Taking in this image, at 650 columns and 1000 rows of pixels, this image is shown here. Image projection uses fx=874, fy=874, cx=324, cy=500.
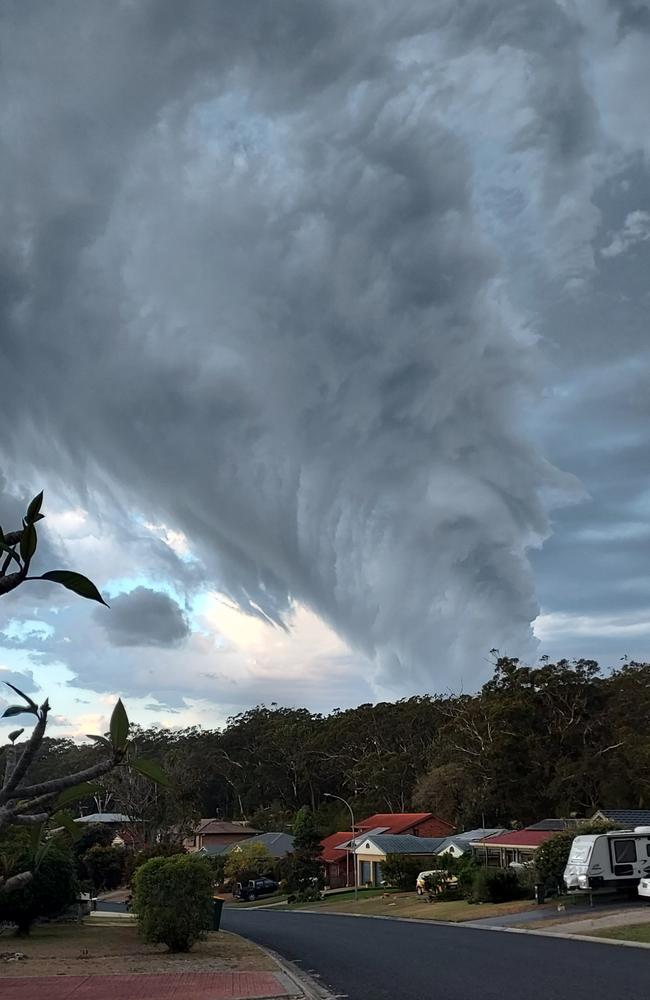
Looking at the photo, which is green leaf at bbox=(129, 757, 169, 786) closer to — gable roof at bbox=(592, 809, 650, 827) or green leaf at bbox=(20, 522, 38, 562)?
green leaf at bbox=(20, 522, 38, 562)

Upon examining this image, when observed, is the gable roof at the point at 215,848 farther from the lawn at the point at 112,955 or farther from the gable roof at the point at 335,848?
the lawn at the point at 112,955

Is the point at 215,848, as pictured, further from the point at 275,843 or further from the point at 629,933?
the point at 629,933

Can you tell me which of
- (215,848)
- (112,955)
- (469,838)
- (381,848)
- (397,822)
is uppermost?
(397,822)

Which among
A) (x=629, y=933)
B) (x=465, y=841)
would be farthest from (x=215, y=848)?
(x=629, y=933)

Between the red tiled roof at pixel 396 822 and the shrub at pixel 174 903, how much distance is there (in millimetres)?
43953

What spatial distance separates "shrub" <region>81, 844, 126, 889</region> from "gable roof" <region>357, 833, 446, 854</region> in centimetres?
2165

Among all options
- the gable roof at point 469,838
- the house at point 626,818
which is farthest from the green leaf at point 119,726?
the gable roof at point 469,838

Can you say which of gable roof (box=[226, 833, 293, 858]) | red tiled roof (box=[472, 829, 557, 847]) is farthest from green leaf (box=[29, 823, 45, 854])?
gable roof (box=[226, 833, 293, 858])

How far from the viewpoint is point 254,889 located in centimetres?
6562

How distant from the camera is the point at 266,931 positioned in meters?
33.9

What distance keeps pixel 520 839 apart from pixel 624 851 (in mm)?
15528

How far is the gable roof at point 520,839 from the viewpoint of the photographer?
45125mm

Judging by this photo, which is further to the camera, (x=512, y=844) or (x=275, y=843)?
(x=275, y=843)

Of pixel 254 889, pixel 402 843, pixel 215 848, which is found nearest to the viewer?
pixel 402 843
